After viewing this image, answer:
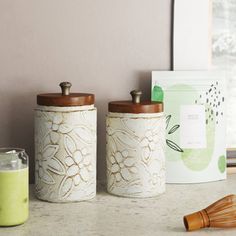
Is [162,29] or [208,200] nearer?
[208,200]

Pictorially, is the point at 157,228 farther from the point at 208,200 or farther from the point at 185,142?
the point at 185,142

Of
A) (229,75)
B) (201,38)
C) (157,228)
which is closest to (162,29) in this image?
(201,38)

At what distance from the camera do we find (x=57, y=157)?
107 cm

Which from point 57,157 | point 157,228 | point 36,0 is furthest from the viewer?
point 36,0

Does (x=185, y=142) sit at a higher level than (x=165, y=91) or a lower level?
lower

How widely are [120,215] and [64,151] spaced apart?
170 millimetres

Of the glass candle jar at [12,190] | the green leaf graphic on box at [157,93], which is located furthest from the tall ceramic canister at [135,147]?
the glass candle jar at [12,190]

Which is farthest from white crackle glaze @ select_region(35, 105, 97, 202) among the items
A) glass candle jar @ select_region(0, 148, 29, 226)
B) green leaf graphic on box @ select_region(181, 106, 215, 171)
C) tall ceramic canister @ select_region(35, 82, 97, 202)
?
green leaf graphic on box @ select_region(181, 106, 215, 171)

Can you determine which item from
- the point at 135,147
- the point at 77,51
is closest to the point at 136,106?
the point at 135,147

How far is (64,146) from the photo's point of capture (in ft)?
3.51

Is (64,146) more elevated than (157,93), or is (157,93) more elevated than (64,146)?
(157,93)

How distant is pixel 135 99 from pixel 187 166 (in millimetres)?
229

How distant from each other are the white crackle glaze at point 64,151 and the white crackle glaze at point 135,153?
56 mm

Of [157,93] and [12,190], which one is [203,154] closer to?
[157,93]
